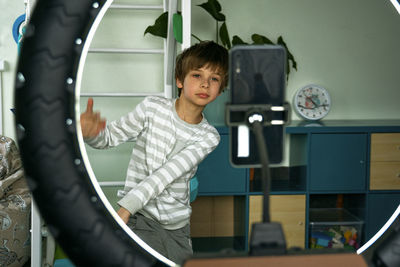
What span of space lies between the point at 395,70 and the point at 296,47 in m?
0.81

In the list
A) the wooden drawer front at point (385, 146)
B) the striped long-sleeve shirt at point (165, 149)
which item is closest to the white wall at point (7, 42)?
the striped long-sleeve shirt at point (165, 149)

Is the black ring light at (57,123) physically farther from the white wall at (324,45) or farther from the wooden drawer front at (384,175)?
the wooden drawer front at (384,175)

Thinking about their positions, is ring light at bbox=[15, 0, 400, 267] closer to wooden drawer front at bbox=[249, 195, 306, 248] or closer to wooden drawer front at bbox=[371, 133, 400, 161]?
wooden drawer front at bbox=[249, 195, 306, 248]

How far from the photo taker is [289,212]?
2.79 meters

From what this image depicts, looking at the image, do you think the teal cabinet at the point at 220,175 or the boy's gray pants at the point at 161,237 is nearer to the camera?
the boy's gray pants at the point at 161,237

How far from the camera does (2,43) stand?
2.72m

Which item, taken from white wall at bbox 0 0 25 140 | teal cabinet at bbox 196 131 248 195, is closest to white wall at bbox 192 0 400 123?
teal cabinet at bbox 196 131 248 195

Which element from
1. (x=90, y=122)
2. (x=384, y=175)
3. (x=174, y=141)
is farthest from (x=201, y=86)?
(x=384, y=175)

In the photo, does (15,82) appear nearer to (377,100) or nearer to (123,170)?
(123,170)

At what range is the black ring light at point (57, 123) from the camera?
1.02ft

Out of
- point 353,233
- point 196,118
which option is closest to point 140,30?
point 196,118

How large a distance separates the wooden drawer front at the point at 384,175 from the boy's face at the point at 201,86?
1.65m

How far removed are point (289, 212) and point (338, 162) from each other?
1.49ft

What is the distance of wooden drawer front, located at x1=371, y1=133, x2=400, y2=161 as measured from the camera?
9.07 ft
